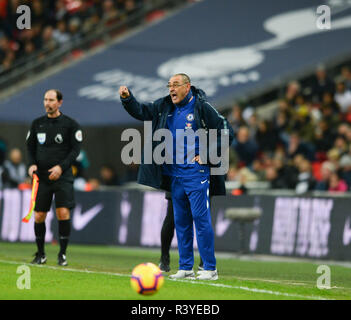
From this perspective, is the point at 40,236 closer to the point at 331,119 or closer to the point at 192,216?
the point at 192,216

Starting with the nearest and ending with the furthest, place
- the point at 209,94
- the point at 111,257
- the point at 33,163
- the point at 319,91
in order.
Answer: the point at 33,163 < the point at 111,257 < the point at 209,94 < the point at 319,91

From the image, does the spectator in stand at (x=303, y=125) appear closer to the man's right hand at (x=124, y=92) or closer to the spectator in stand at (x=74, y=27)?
the spectator in stand at (x=74, y=27)

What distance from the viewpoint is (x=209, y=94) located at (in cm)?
2070

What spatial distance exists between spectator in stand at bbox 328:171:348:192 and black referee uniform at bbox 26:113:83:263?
674cm

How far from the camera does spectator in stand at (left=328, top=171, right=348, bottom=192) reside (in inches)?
686

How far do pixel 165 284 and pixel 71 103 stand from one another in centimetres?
1151

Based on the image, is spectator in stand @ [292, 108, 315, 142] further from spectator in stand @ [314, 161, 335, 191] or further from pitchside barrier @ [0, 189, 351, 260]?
pitchside barrier @ [0, 189, 351, 260]

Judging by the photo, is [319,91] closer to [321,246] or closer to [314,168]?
[314,168]

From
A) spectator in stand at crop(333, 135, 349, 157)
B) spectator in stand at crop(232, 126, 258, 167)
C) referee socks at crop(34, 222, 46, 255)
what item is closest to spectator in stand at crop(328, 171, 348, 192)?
spectator in stand at crop(333, 135, 349, 157)

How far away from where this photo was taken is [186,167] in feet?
34.3

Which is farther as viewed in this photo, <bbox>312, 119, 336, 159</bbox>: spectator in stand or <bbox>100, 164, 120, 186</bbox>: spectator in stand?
<bbox>100, 164, 120, 186</bbox>: spectator in stand

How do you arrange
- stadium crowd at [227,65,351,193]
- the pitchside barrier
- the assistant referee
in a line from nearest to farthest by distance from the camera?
the assistant referee → the pitchside barrier → stadium crowd at [227,65,351,193]

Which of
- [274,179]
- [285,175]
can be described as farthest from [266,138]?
[285,175]
